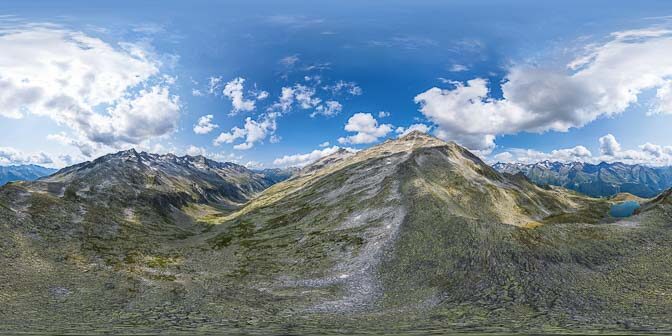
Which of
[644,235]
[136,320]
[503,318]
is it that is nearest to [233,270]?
[136,320]

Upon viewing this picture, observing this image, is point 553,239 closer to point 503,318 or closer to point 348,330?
point 503,318

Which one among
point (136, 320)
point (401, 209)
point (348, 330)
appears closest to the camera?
point (348, 330)

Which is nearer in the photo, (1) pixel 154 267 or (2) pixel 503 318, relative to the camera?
(2) pixel 503 318

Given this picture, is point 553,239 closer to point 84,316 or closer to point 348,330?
point 348,330

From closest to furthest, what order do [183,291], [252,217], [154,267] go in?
[183,291], [154,267], [252,217]

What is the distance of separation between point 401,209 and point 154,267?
67.6 meters

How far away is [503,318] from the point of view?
65.7m

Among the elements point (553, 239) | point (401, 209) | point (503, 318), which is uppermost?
point (401, 209)

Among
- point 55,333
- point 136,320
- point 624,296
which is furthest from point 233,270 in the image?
point 624,296

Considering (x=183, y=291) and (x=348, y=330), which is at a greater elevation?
(x=183, y=291)

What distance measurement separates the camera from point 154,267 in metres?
102

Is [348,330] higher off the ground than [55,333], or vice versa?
[55,333]

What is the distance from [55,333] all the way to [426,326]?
51.2 metres

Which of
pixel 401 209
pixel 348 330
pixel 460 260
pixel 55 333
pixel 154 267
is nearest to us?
pixel 55 333
